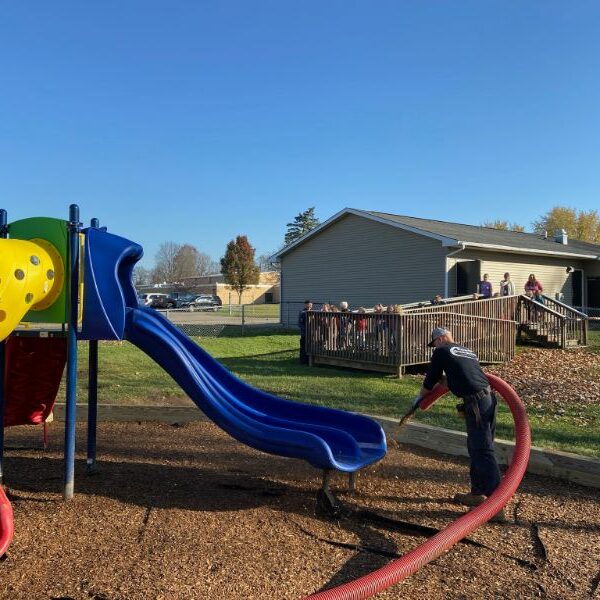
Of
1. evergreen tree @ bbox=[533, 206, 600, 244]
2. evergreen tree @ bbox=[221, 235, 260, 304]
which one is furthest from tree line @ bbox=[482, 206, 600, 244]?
evergreen tree @ bbox=[221, 235, 260, 304]

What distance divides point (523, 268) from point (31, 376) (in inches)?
810

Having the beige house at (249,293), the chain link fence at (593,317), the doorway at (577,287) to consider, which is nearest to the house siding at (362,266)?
the chain link fence at (593,317)

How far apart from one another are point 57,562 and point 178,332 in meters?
2.22

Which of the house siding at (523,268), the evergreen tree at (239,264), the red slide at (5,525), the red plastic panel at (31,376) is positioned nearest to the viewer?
the red slide at (5,525)

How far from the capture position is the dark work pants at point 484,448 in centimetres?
470

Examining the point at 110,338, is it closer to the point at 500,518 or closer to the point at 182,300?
the point at 500,518

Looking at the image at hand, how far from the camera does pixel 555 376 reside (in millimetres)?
11688

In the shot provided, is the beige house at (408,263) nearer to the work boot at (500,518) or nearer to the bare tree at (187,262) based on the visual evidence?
the work boot at (500,518)

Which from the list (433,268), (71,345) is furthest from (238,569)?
(433,268)

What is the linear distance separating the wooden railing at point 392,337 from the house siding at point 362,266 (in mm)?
6422

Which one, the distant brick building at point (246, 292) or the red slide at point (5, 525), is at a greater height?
the distant brick building at point (246, 292)

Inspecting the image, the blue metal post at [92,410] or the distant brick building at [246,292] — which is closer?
the blue metal post at [92,410]

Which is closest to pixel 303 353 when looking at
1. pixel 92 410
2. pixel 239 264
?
pixel 92 410

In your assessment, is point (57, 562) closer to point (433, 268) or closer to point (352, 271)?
point (433, 268)
